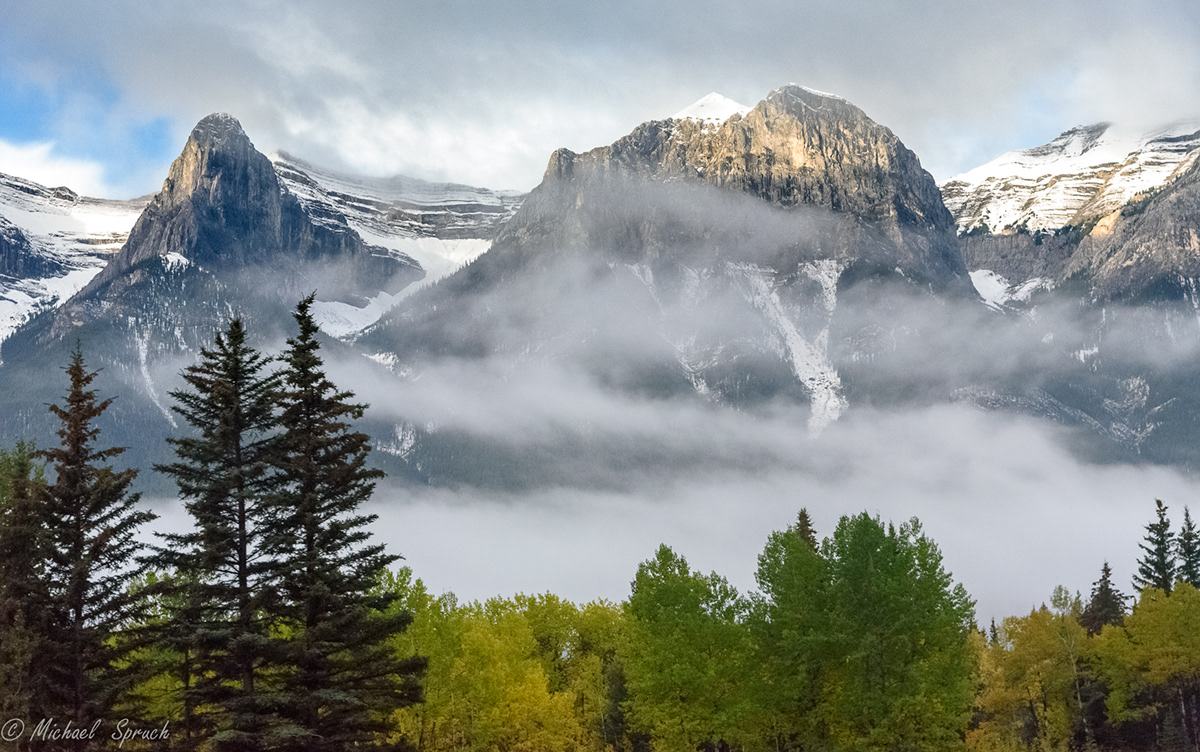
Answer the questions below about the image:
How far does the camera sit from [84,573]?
129 feet

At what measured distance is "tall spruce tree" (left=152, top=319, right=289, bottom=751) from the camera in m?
34.1

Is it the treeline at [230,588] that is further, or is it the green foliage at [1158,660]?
the green foliage at [1158,660]

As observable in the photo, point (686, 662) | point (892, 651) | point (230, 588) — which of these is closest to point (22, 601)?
point (230, 588)

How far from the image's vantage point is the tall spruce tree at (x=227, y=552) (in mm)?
34062

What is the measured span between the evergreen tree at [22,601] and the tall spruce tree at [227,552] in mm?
5335

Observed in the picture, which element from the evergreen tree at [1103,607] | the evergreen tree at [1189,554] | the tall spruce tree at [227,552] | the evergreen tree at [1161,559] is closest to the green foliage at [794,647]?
the tall spruce tree at [227,552]

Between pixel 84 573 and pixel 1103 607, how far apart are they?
93.0 meters

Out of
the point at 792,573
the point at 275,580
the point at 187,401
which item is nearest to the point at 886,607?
the point at 792,573

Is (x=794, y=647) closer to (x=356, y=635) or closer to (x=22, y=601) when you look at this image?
(x=356, y=635)

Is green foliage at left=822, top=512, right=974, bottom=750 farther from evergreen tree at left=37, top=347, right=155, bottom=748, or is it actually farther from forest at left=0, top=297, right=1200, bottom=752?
evergreen tree at left=37, top=347, right=155, bottom=748

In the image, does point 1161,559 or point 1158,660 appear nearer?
point 1158,660

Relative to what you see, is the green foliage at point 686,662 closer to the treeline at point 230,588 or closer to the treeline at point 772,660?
the treeline at point 772,660

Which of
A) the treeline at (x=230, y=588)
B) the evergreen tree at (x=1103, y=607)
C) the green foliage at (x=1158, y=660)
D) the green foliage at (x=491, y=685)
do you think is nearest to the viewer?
the treeline at (x=230, y=588)

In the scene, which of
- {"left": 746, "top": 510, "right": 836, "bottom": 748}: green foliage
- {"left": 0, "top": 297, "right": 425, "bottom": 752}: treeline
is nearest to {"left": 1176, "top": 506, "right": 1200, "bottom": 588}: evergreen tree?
{"left": 746, "top": 510, "right": 836, "bottom": 748}: green foliage
